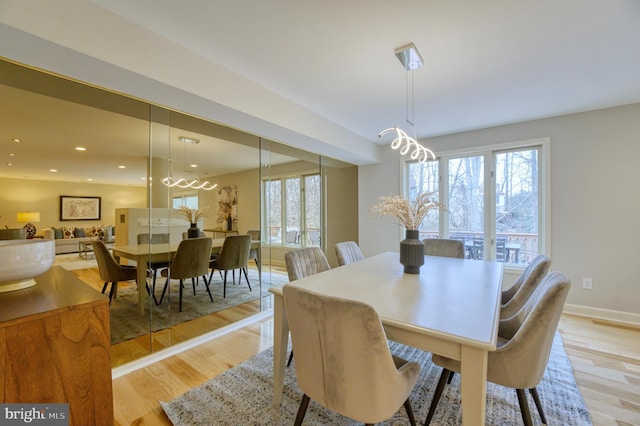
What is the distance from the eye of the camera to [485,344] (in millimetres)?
1006

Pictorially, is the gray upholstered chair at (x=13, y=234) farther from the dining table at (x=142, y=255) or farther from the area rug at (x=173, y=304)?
the area rug at (x=173, y=304)

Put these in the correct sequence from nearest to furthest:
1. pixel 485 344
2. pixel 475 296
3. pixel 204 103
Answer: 1. pixel 485 344
2. pixel 475 296
3. pixel 204 103

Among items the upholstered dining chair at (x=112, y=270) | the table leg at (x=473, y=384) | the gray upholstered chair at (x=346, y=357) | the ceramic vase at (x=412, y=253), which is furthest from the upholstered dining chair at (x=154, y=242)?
the table leg at (x=473, y=384)

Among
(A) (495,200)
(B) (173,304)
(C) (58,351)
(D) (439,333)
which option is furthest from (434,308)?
(A) (495,200)

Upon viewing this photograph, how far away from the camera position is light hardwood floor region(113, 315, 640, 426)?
5.61 feet

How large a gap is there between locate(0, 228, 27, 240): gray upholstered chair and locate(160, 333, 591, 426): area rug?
1.48 m

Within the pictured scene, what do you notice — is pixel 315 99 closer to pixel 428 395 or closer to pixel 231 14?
pixel 231 14

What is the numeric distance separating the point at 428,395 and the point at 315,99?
2.79 meters

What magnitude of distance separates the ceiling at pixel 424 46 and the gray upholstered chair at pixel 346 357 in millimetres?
1674

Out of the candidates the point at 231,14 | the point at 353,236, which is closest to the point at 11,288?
the point at 231,14

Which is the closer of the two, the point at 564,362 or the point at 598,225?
the point at 564,362

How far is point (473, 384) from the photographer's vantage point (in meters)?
1.06

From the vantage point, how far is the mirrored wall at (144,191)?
199 centimetres

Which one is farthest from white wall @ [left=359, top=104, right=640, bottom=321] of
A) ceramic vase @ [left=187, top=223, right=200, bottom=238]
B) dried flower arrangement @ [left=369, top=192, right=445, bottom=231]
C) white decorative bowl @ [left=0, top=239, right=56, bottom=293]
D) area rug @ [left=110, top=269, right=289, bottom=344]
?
white decorative bowl @ [left=0, top=239, right=56, bottom=293]
